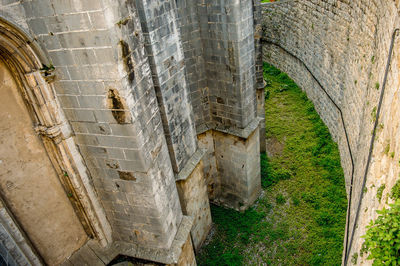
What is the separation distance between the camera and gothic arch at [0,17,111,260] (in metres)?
3.99

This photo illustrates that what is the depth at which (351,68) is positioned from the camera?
9031 millimetres

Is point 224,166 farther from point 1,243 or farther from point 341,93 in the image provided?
point 1,243

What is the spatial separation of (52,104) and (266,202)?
6.48 meters

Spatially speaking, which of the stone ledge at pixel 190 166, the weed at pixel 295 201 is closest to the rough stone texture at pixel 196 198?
the stone ledge at pixel 190 166

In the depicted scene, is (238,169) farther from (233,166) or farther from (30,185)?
(30,185)

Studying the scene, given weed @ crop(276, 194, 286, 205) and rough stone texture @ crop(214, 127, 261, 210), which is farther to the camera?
weed @ crop(276, 194, 286, 205)

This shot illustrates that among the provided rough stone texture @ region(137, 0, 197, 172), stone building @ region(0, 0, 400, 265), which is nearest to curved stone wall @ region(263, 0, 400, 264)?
stone building @ region(0, 0, 400, 265)

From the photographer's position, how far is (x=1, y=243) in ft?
13.5

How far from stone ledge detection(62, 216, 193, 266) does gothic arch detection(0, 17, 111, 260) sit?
0.29 m

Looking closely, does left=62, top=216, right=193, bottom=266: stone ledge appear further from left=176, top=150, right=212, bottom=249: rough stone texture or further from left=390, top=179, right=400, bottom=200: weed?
left=390, top=179, right=400, bottom=200: weed

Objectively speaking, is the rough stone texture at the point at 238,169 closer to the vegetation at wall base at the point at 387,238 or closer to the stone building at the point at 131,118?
the stone building at the point at 131,118

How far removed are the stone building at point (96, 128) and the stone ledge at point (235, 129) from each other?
1.26 meters

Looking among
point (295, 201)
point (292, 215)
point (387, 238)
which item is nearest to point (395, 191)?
point (387, 238)

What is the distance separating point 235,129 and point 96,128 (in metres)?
4.23
